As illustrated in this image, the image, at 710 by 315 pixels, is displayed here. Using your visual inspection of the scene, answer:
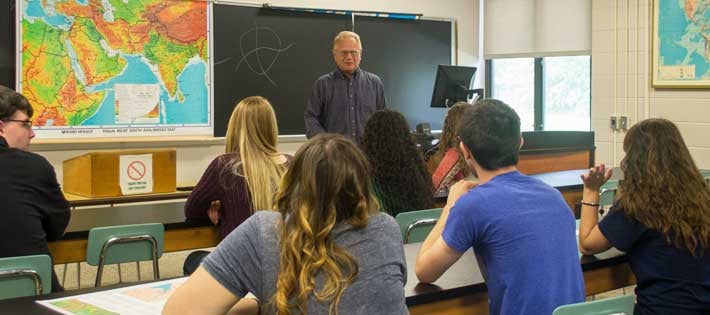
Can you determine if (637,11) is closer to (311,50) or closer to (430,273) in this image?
(311,50)

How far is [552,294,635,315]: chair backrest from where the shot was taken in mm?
1979

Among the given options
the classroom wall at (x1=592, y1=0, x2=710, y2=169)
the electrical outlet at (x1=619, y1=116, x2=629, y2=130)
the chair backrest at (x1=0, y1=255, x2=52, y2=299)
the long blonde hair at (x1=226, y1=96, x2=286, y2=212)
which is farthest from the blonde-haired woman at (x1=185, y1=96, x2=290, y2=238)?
the electrical outlet at (x1=619, y1=116, x2=629, y2=130)

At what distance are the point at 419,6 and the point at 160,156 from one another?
4303 millimetres

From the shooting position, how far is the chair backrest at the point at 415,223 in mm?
3455

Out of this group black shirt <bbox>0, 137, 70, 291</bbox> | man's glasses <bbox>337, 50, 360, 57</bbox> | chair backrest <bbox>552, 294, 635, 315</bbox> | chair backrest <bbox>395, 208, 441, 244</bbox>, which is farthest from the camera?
man's glasses <bbox>337, 50, 360, 57</bbox>

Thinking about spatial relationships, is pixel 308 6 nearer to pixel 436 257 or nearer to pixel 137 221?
pixel 137 221

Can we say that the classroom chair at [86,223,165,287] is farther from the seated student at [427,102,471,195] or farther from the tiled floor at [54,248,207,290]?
the tiled floor at [54,248,207,290]

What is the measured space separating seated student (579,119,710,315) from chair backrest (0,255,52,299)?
183 cm

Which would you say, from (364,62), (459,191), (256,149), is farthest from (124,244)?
(364,62)

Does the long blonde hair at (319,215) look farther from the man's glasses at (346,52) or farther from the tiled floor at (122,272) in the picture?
the tiled floor at (122,272)

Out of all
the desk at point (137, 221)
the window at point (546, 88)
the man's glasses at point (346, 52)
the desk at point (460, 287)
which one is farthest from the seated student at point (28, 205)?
the window at point (546, 88)

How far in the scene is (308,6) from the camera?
720 cm

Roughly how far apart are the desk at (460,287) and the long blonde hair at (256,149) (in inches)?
26.8

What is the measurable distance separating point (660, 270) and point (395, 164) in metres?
1.51
